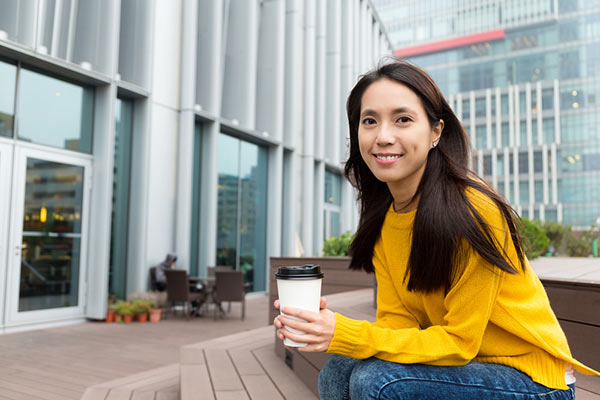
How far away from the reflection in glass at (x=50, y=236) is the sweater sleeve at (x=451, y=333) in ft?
22.0

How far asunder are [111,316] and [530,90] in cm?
5455

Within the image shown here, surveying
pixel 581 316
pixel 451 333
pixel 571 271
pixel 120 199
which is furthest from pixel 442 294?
pixel 120 199

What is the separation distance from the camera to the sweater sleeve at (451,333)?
3.42 feet

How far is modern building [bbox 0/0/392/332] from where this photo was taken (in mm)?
6504

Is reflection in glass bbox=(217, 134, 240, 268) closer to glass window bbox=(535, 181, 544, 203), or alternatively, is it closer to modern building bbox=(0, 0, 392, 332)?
modern building bbox=(0, 0, 392, 332)

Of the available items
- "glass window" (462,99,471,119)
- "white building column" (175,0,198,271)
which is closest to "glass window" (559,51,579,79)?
"glass window" (462,99,471,119)

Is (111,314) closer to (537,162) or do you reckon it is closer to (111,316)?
(111,316)

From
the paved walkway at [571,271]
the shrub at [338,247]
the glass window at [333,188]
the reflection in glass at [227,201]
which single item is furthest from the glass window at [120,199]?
the glass window at [333,188]

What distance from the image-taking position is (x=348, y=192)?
17.9 meters

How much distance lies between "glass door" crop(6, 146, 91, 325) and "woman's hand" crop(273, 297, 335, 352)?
21.5 feet

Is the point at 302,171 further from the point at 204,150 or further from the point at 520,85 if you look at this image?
the point at 520,85

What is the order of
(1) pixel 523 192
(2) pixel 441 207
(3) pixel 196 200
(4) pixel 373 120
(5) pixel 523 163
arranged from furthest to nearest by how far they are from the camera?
(5) pixel 523 163 → (1) pixel 523 192 → (3) pixel 196 200 → (4) pixel 373 120 → (2) pixel 441 207

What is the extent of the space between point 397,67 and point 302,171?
12.6m

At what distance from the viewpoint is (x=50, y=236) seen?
6852mm
